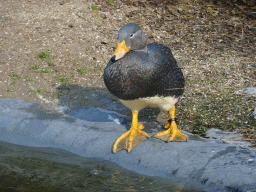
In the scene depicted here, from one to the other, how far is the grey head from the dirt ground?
100 cm

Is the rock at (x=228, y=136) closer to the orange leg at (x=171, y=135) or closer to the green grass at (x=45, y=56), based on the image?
the orange leg at (x=171, y=135)

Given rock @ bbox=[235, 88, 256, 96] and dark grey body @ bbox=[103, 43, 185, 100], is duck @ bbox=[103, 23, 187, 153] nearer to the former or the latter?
dark grey body @ bbox=[103, 43, 185, 100]

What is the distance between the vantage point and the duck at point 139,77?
3168 mm

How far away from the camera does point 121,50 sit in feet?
10.4

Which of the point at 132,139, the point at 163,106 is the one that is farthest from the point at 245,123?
the point at 132,139

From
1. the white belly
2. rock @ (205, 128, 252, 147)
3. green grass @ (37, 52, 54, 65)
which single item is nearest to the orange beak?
the white belly

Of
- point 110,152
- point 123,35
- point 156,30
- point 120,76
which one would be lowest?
point 110,152

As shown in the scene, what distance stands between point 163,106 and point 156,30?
310 cm

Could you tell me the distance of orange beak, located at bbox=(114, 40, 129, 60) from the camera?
3.13 m

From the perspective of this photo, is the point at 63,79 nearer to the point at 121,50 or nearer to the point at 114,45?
the point at 114,45

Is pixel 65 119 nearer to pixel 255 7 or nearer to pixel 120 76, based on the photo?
pixel 120 76

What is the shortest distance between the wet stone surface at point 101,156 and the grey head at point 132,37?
1022mm

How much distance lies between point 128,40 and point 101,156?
1.26 m

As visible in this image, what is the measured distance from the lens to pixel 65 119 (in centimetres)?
406
